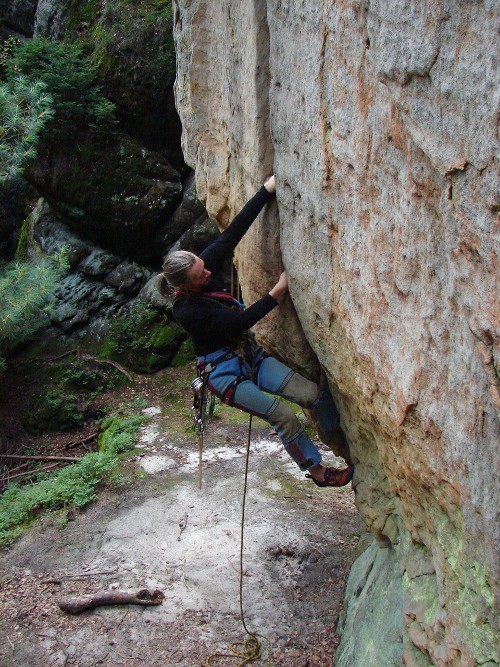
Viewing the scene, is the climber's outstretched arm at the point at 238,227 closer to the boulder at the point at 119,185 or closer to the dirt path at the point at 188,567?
the dirt path at the point at 188,567

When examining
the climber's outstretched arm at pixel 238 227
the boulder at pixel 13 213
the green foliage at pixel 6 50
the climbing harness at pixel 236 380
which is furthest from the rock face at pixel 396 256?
the boulder at pixel 13 213

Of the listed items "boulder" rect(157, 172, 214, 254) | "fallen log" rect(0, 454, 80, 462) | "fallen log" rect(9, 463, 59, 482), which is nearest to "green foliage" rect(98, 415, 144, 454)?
"fallen log" rect(0, 454, 80, 462)

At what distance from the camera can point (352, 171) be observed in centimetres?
295

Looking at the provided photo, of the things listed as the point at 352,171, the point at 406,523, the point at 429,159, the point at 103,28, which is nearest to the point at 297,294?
the point at 352,171

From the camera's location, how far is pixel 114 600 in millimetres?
5262

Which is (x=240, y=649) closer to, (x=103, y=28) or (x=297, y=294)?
(x=297, y=294)

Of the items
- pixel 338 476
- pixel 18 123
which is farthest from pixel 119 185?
pixel 338 476

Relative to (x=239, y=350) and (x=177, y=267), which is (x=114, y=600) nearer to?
(x=239, y=350)

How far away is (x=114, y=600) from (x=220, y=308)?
276 centimetres

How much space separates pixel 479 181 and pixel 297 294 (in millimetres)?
2022

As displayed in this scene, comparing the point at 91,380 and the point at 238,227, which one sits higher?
the point at 238,227

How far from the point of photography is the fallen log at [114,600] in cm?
524

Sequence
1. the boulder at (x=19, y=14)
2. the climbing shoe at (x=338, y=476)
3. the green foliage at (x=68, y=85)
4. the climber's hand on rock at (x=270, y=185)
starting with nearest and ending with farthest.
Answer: the climber's hand on rock at (x=270, y=185), the climbing shoe at (x=338, y=476), the green foliage at (x=68, y=85), the boulder at (x=19, y=14)

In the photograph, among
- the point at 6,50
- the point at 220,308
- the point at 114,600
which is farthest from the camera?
the point at 6,50
